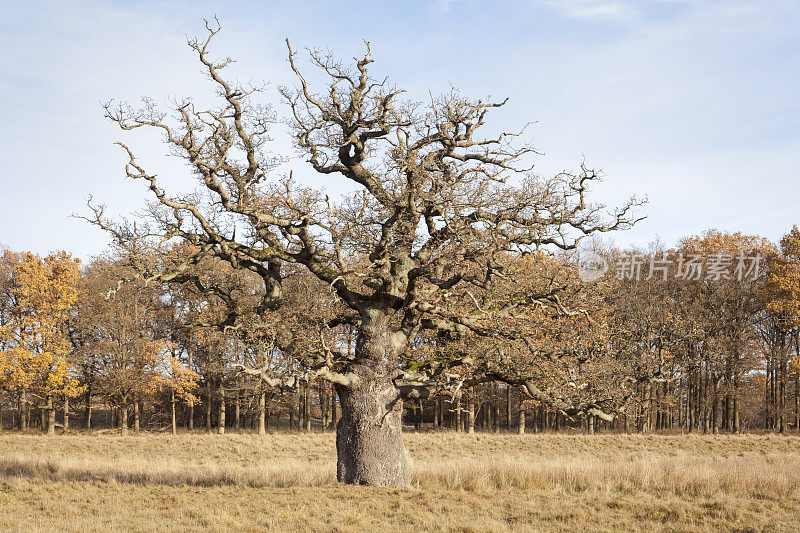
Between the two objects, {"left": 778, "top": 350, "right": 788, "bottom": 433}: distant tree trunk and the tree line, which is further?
{"left": 778, "top": 350, "right": 788, "bottom": 433}: distant tree trunk

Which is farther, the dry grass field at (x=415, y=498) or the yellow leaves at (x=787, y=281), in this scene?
the yellow leaves at (x=787, y=281)

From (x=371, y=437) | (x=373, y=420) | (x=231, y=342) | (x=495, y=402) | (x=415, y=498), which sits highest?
(x=231, y=342)

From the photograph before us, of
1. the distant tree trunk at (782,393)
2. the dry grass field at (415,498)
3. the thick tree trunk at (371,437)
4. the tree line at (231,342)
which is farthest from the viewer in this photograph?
the distant tree trunk at (782,393)

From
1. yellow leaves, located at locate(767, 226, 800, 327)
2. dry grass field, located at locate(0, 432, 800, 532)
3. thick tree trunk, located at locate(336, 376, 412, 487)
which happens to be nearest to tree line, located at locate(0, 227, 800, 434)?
yellow leaves, located at locate(767, 226, 800, 327)

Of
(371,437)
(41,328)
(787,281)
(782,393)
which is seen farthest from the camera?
(782,393)

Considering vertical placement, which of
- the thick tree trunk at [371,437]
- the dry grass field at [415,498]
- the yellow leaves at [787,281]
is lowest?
the dry grass field at [415,498]

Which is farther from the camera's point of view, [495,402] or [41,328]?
[495,402]

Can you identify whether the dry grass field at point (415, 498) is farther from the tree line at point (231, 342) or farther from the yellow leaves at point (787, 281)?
the yellow leaves at point (787, 281)

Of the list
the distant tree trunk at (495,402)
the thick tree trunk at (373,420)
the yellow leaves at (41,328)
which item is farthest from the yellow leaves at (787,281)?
the yellow leaves at (41,328)

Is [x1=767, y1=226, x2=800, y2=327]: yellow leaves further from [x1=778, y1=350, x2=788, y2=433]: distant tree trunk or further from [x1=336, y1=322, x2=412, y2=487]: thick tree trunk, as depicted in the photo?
[x1=336, y1=322, x2=412, y2=487]: thick tree trunk

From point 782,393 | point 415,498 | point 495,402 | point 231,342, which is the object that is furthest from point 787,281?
point 415,498

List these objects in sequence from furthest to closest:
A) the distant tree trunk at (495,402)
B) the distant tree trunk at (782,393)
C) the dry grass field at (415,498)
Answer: the distant tree trunk at (495,402) < the distant tree trunk at (782,393) < the dry grass field at (415,498)

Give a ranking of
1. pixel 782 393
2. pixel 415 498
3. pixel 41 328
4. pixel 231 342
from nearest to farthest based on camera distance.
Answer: pixel 415 498 → pixel 231 342 → pixel 41 328 → pixel 782 393

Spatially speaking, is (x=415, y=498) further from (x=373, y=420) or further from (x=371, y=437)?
(x=373, y=420)
